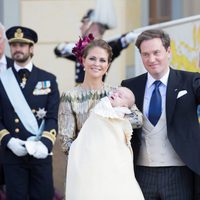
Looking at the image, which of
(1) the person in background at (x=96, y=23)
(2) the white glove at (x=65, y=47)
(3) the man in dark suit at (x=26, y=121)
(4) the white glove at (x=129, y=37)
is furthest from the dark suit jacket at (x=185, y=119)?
(2) the white glove at (x=65, y=47)

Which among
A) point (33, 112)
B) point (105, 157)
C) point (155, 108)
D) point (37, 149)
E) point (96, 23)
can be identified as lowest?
point (37, 149)

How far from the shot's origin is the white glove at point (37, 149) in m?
4.71

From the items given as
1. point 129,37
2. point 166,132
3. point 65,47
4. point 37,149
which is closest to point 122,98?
point 166,132

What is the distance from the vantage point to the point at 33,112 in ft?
16.0

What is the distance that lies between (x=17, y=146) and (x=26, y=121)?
21 cm

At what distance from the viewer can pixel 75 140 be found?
3488 millimetres

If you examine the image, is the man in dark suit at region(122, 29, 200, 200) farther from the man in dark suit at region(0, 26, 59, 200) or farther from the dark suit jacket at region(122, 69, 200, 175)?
the man in dark suit at region(0, 26, 59, 200)

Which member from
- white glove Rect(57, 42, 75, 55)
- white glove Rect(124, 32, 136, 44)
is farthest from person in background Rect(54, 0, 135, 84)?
white glove Rect(124, 32, 136, 44)

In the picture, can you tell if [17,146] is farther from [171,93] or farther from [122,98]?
[171,93]

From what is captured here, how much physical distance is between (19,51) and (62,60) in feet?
8.74

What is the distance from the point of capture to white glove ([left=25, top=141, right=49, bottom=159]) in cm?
471

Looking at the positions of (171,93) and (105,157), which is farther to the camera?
(171,93)

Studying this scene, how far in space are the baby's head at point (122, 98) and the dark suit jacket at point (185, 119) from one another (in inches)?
5.2

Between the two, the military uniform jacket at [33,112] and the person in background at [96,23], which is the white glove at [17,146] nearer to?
A: the military uniform jacket at [33,112]
